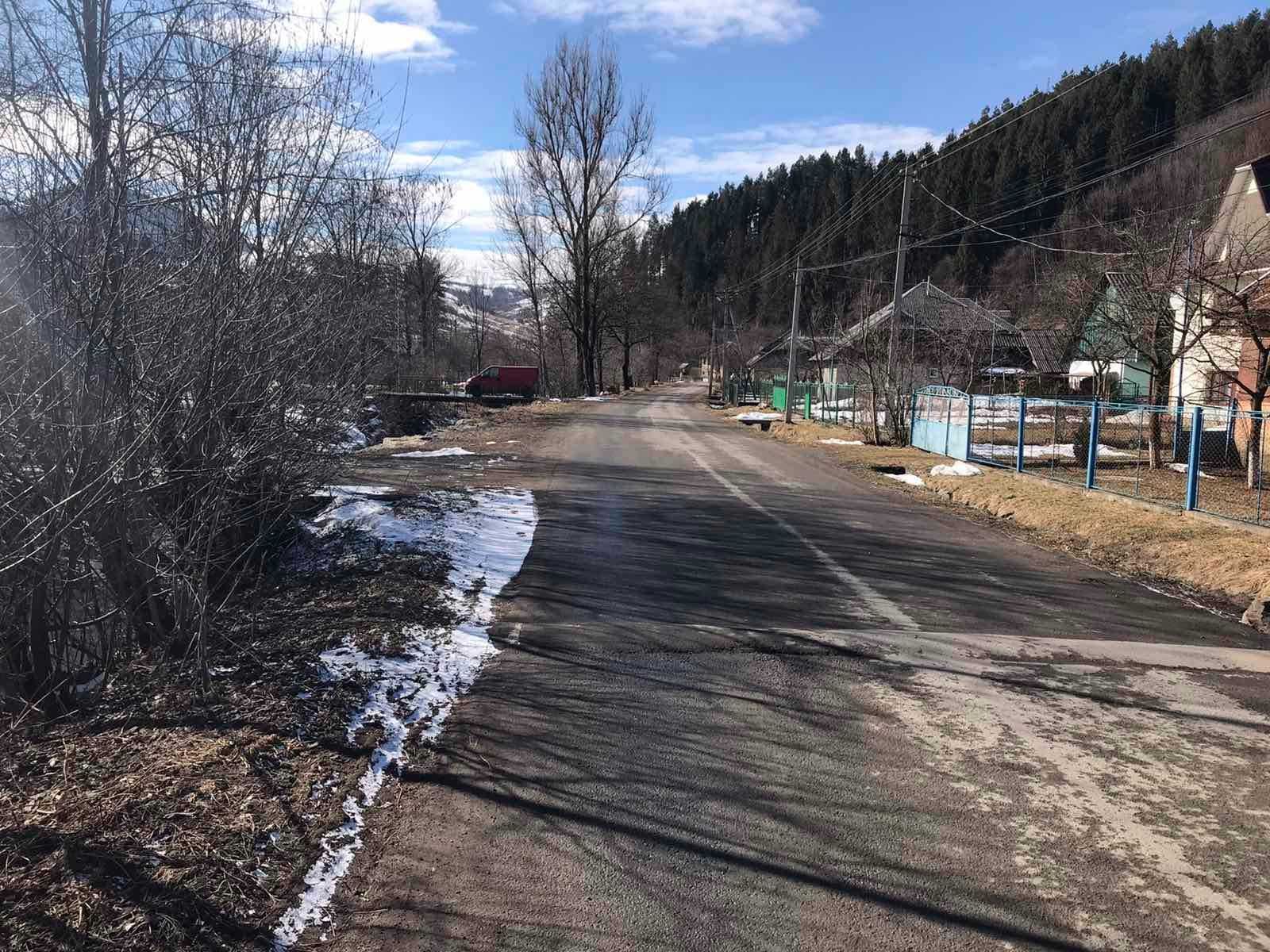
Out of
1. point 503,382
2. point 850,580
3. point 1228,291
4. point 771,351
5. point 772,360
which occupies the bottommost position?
point 850,580

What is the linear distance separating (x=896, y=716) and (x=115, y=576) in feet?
14.8

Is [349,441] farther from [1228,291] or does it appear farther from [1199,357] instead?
[1199,357]

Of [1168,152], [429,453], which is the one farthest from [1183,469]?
[429,453]

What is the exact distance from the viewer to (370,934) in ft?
9.27

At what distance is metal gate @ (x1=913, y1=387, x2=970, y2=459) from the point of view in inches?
749

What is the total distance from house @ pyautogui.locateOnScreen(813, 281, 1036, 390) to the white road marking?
12.1 meters

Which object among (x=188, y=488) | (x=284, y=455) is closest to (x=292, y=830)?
(x=188, y=488)

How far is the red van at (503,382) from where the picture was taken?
164 ft

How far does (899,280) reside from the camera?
909 inches

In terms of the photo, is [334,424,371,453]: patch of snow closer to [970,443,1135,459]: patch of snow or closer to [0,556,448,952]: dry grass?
[0,556,448,952]: dry grass

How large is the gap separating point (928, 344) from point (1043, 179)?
38.8 m

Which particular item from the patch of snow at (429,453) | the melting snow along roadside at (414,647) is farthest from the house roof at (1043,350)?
the melting snow along roadside at (414,647)

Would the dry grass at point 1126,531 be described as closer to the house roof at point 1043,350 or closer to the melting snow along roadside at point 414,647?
the melting snow along roadside at point 414,647

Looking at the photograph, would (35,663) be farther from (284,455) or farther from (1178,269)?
(1178,269)
